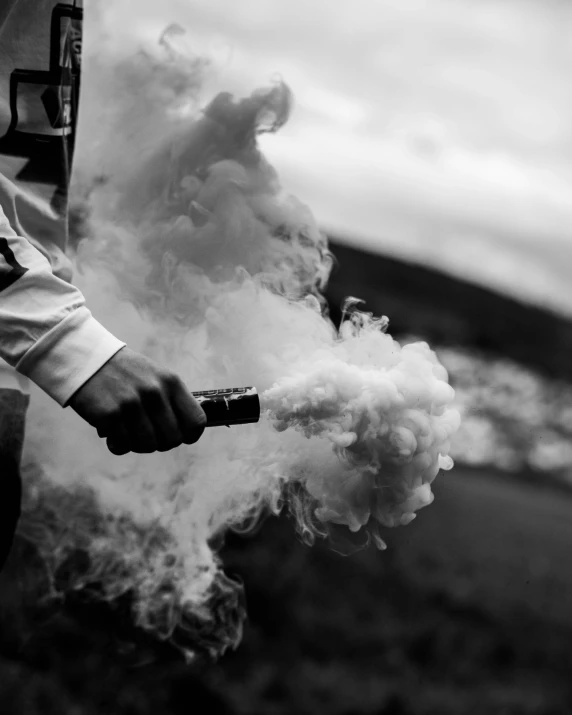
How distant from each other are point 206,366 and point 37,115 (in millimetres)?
548

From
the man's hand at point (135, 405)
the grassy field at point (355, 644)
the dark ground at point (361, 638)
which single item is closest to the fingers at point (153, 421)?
the man's hand at point (135, 405)

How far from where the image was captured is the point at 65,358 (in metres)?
1.10

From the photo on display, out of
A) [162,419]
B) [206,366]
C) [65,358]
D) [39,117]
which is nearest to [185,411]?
[162,419]

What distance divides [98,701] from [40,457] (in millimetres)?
1955

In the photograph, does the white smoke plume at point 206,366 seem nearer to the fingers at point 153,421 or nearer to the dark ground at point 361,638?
the fingers at point 153,421

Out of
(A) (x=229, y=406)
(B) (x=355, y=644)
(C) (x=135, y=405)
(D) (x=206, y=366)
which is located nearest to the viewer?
(C) (x=135, y=405)

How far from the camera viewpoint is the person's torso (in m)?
1.44

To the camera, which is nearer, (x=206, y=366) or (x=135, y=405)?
(x=135, y=405)

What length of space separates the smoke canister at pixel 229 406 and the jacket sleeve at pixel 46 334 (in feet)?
0.54

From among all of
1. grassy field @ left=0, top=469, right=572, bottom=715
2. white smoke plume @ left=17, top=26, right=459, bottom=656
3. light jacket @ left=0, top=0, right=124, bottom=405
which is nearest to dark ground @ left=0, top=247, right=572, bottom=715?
grassy field @ left=0, top=469, right=572, bottom=715

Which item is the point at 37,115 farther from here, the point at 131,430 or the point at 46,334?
the point at 131,430

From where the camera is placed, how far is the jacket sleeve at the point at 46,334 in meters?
1.09

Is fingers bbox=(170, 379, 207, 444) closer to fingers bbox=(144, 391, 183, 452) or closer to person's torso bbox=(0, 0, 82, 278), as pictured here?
fingers bbox=(144, 391, 183, 452)

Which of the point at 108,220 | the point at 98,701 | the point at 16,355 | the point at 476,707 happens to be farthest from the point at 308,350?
the point at 476,707
